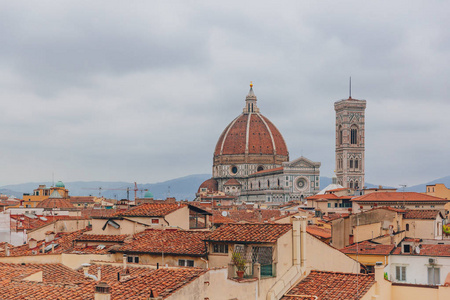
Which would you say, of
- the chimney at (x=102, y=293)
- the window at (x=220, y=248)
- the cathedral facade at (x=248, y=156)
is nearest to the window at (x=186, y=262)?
the window at (x=220, y=248)

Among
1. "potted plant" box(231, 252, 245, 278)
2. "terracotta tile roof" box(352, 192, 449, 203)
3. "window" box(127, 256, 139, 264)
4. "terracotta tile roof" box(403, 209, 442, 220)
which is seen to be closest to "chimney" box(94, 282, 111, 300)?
"potted plant" box(231, 252, 245, 278)

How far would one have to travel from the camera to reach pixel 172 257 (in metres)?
19.2

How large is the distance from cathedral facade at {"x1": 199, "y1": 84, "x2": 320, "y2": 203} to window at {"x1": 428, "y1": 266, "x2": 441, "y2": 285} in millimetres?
132406

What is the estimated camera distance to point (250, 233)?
1695 cm

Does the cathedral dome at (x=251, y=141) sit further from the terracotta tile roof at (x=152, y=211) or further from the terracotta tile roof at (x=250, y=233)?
the terracotta tile roof at (x=250, y=233)

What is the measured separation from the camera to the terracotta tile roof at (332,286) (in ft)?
51.1

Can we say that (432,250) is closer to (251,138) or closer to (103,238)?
(103,238)

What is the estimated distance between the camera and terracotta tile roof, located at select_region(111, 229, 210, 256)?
1919 cm

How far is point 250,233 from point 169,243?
3991mm

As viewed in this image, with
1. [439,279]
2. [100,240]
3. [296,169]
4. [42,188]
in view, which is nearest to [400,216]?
[439,279]

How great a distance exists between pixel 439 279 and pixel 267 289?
12512 mm

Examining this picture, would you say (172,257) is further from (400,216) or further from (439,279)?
(400,216)

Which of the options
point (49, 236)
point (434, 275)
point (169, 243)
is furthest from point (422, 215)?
point (169, 243)

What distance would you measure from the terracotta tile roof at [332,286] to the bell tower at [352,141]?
154716mm
